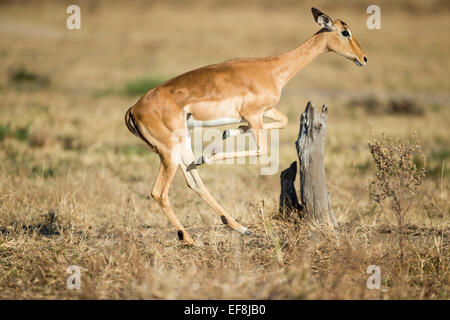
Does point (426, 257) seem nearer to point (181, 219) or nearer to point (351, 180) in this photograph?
point (181, 219)

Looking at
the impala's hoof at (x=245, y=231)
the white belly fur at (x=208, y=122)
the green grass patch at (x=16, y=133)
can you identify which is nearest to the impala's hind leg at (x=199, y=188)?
the impala's hoof at (x=245, y=231)

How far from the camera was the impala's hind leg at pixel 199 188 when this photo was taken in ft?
21.0

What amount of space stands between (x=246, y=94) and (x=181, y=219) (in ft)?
7.07

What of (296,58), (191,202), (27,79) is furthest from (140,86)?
(296,58)

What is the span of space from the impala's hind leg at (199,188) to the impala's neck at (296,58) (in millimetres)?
1428

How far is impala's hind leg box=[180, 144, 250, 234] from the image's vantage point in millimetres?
6414

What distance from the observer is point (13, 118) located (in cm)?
1409

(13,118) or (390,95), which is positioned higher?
(390,95)

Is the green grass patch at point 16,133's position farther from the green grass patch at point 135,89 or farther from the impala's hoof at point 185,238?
the green grass patch at point 135,89

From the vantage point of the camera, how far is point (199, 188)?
6598 millimetres

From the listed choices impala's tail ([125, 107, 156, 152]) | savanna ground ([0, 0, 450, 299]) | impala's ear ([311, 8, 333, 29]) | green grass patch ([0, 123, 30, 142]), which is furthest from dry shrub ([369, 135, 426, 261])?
green grass patch ([0, 123, 30, 142])

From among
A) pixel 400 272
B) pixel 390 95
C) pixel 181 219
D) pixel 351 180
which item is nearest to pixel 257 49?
pixel 390 95

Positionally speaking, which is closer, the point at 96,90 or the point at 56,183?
the point at 56,183
